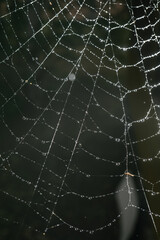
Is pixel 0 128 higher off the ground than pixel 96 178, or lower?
higher

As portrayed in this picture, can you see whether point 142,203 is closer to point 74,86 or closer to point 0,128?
point 74,86

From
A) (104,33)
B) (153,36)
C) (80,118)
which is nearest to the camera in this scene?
(153,36)

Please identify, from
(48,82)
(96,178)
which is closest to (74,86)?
(48,82)

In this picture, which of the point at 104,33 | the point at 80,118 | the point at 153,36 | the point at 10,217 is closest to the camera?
the point at 153,36

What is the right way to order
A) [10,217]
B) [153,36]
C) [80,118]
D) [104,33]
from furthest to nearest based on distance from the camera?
[80,118]
[10,217]
[104,33]
[153,36]

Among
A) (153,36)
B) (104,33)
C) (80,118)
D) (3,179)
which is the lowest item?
(3,179)

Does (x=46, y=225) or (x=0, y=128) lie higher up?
(x=0, y=128)

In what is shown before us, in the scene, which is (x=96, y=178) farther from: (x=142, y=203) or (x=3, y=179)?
(x=3, y=179)

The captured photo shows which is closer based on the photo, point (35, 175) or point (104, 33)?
point (104, 33)

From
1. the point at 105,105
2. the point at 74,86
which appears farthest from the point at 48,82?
the point at 105,105
